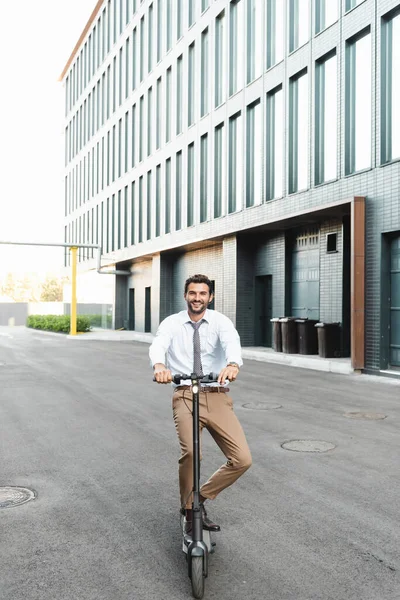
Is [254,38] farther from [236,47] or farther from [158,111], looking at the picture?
[158,111]

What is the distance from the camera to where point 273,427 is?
28.8 feet

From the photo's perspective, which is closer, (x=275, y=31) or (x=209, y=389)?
(x=209, y=389)

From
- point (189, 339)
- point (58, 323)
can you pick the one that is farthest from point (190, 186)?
point (189, 339)

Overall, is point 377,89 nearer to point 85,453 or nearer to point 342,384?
point 342,384

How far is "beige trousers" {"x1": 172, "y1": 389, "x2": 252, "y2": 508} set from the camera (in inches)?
165

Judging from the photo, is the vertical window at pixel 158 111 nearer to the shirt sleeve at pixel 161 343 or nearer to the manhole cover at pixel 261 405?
the manhole cover at pixel 261 405

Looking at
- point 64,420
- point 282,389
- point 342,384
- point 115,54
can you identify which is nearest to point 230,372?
point 64,420

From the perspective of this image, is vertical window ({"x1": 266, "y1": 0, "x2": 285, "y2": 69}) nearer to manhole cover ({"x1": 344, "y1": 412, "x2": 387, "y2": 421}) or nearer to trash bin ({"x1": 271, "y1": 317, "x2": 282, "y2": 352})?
trash bin ({"x1": 271, "y1": 317, "x2": 282, "y2": 352})

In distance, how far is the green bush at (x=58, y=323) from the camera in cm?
3941

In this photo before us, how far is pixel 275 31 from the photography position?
21.5 m

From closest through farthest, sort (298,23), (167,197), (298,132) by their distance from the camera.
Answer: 1. (298,23)
2. (298,132)
3. (167,197)

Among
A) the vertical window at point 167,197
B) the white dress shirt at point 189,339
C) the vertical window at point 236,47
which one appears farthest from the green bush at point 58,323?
the white dress shirt at point 189,339

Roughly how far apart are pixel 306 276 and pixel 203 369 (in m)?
16.8

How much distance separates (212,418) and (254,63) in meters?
20.8
